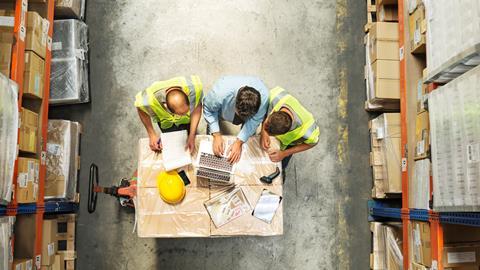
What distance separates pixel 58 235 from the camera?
4.79m

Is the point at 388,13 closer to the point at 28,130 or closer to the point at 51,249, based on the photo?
the point at 28,130

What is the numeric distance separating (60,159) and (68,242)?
98 cm

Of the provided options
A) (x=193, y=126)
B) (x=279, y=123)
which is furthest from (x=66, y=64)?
(x=279, y=123)

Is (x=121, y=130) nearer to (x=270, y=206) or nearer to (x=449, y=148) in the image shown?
(x=270, y=206)

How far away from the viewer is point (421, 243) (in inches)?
158

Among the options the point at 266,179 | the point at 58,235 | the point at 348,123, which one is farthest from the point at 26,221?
the point at 348,123

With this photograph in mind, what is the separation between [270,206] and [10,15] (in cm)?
316

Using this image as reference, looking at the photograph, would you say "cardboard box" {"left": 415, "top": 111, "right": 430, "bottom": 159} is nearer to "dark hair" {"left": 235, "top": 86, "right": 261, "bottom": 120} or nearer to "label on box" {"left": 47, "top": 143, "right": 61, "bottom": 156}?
"dark hair" {"left": 235, "top": 86, "right": 261, "bottom": 120}

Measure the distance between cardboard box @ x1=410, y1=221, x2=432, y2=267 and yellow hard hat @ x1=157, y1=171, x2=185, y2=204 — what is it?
7.54 feet

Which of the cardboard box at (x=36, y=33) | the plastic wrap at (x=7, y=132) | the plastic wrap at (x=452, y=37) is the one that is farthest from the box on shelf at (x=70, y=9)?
the plastic wrap at (x=452, y=37)

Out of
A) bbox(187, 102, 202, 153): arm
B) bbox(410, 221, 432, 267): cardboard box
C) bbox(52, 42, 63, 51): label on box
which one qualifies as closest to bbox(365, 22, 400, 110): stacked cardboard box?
bbox(410, 221, 432, 267): cardboard box

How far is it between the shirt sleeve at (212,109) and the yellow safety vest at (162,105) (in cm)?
10

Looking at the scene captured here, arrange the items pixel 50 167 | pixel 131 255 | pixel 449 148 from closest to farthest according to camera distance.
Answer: pixel 449 148 → pixel 50 167 → pixel 131 255

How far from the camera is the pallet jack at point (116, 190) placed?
4.37 m
